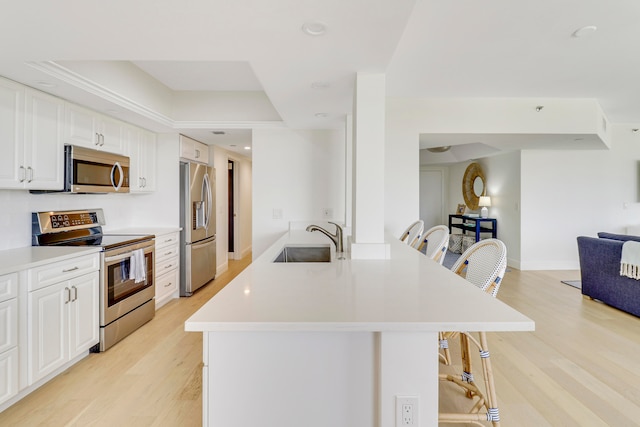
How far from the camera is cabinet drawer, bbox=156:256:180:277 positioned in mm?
3595

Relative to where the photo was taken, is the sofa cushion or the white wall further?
the white wall

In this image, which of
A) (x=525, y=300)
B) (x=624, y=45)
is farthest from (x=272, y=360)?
(x=525, y=300)

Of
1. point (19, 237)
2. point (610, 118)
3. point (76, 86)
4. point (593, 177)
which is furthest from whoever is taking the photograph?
point (593, 177)

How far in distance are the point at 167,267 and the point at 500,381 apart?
337cm

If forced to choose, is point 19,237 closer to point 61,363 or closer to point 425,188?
point 61,363

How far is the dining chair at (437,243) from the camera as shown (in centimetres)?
220

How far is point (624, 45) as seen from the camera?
2.65 m

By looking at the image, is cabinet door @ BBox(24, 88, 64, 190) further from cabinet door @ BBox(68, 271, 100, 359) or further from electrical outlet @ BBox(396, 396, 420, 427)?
electrical outlet @ BBox(396, 396, 420, 427)

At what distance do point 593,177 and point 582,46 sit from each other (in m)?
3.89

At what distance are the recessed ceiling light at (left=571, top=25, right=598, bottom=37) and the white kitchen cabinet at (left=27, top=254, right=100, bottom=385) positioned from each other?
Answer: 398 cm

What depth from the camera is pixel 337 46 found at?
1677mm

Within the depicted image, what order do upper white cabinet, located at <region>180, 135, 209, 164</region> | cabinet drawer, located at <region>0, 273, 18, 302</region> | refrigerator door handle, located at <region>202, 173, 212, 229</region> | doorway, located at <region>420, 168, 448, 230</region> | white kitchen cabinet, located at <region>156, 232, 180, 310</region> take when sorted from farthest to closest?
1. doorway, located at <region>420, 168, 448, 230</region>
2. refrigerator door handle, located at <region>202, 173, 212, 229</region>
3. upper white cabinet, located at <region>180, 135, 209, 164</region>
4. white kitchen cabinet, located at <region>156, 232, 180, 310</region>
5. cabinet drawer, located at <region>0, 273, 18, 302</region>

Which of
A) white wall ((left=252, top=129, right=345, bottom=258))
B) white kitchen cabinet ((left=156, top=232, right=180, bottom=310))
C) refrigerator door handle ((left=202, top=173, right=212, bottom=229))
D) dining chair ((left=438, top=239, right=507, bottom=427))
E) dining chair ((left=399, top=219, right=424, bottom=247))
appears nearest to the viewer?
dining chair ((left=438, top=239, right=507, bottom=427))

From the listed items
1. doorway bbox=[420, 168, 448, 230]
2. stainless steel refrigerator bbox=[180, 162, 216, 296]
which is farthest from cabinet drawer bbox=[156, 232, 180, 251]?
doorway bbox=[420, 168, 448, 230]
